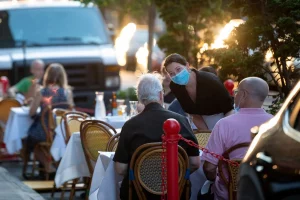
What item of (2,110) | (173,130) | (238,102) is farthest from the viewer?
(2,110)

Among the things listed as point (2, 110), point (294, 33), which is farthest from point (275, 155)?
point (2, 110)

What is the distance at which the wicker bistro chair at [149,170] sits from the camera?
25.0 ft

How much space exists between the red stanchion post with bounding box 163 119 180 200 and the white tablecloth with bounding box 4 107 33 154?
7.31m

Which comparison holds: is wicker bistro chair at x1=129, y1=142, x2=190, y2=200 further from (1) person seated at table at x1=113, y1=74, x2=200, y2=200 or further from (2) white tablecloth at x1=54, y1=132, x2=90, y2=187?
(2) white tablecloth at x1=54, y1=132, x2=90, y2=187

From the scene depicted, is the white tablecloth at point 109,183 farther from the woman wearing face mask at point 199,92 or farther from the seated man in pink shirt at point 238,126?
the woman wearing face mask at point 199,92

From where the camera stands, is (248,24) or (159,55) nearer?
(248,24)

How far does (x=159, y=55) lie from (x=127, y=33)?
15.3 ft

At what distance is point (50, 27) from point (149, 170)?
1070 cm

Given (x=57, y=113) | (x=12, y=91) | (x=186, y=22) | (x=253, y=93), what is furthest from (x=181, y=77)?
(x=12, y=91)

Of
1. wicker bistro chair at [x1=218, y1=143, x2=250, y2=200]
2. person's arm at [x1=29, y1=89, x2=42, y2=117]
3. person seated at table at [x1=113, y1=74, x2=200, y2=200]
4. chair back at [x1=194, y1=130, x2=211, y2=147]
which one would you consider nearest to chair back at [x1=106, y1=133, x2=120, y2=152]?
chair back at [x1=194, y1=130, x2=211, y2=147]

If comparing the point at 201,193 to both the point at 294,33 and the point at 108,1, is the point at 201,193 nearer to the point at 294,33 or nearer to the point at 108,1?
the point at 294,33

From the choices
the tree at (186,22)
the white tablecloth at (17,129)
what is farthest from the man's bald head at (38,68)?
the tree at (186,22)

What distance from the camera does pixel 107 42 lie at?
60.4 ft

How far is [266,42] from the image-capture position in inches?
398
